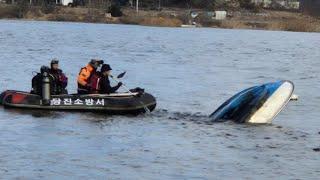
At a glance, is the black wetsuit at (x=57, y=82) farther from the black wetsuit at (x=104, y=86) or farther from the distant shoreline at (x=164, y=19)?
the distant shoreline at (x=164, y=19)

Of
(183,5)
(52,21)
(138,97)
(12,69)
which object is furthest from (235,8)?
(138,97)

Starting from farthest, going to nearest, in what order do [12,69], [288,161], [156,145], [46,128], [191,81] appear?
[12,69] < [191,81] < [46,128] < [156,145] < [288,161]

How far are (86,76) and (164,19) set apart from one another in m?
113

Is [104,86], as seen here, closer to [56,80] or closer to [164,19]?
[56,80]

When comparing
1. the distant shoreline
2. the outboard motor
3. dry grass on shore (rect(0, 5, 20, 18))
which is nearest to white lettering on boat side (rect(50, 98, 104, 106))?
the outboard motor

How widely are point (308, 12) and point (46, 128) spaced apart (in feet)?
478

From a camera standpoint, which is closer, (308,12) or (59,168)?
(59,168)

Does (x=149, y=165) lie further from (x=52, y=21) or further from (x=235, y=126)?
(x=52, y=21)

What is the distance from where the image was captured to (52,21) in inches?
5251

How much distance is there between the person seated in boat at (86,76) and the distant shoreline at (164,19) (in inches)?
4271

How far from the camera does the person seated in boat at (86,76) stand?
2202cm

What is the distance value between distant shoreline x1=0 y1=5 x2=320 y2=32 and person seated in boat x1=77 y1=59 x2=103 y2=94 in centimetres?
10848

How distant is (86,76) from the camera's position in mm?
22016

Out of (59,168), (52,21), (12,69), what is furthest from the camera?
(52,21)
